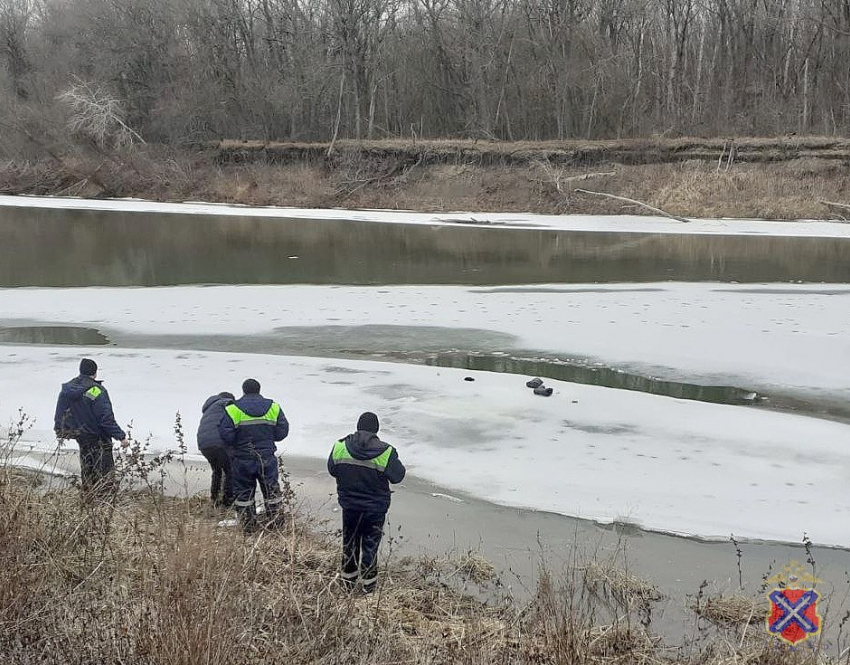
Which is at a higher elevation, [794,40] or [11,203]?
[794,40]

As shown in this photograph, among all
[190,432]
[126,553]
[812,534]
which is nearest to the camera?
[126,553]

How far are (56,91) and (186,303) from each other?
45015mm

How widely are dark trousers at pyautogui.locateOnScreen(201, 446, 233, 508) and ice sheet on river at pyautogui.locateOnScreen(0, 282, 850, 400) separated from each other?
729 cm

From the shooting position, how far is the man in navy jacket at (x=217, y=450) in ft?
23.1

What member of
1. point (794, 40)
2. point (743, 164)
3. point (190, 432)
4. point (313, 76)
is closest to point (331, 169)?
point (313, 76)

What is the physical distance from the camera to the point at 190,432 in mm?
9508

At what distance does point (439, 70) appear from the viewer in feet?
171

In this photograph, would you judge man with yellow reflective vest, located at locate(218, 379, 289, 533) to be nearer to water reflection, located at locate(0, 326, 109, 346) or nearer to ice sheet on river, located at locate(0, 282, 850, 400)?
ice sheet on river, located at locate(0, 282, 850, 400)

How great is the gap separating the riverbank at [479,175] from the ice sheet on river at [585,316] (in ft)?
62.5

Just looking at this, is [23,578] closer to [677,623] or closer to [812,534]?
[677,623]

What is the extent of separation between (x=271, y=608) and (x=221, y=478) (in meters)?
2.85
